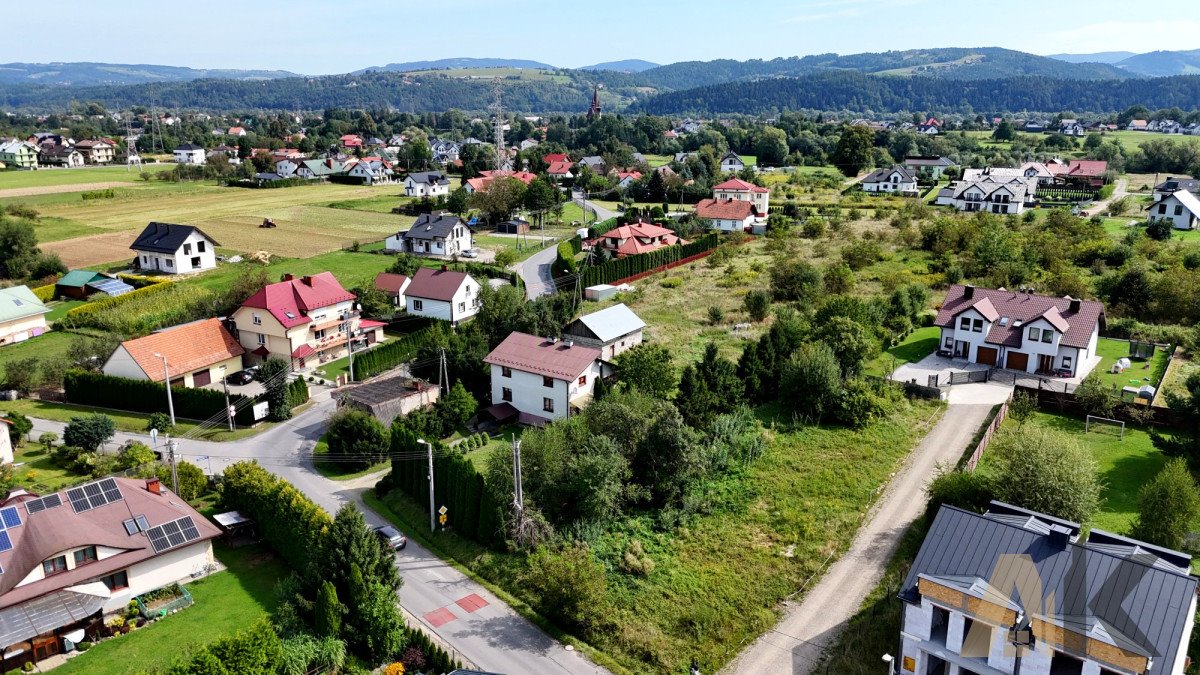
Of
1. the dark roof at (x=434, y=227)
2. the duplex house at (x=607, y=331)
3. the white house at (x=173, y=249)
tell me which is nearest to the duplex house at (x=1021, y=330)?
the duplex house at (x=607, y=331)

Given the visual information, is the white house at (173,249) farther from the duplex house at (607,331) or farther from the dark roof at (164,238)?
the duplex house at (607,331)

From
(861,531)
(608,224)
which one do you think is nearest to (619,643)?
(861,531)

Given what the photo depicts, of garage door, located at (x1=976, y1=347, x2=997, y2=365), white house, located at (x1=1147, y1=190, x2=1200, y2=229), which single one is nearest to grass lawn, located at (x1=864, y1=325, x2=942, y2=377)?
garage door, located at (x1=976, y1=347, x2=997, y2=365)

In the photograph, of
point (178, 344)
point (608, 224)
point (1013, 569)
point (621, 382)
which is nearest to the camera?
point (1013, 569)

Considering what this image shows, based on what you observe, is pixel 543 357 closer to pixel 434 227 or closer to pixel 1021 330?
pixel 1021 330

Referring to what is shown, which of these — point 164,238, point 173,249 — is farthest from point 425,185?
point 173,249

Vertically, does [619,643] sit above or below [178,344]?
below

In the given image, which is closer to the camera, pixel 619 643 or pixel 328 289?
pixel 619 643

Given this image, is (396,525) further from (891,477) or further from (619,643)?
(891,477)

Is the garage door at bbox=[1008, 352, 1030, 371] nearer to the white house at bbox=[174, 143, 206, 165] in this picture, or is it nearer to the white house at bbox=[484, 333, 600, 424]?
the white house at bbox=[484, 333, 600, 424]
